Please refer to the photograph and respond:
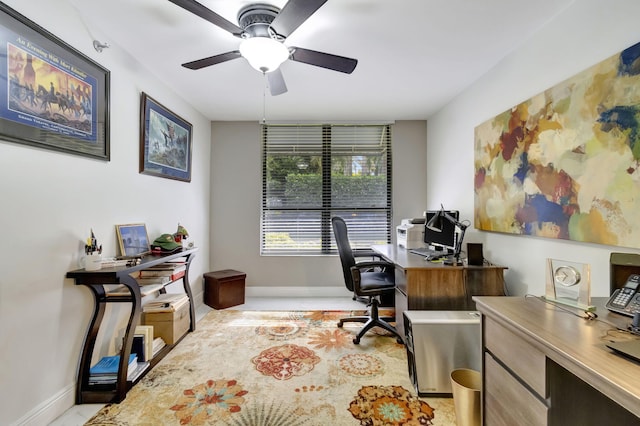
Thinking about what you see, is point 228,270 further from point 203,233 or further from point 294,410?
point 294,410

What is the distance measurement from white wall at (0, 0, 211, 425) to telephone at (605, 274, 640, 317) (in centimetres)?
272

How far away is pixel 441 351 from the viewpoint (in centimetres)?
185

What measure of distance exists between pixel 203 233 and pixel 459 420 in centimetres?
331

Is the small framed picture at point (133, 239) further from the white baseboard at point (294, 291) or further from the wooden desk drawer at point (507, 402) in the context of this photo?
the wooden desk drawer at point (507, 402)

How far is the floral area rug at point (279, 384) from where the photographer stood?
5.46 feet

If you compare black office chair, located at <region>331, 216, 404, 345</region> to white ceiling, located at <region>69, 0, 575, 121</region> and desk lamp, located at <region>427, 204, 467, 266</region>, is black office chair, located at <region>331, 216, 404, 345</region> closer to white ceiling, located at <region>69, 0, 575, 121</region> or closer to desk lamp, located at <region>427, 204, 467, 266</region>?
desk lamp, located at <region>427, 204, 467, 266</region>

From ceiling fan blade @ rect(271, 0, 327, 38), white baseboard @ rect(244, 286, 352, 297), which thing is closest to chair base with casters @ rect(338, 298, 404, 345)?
white baseboard @ rect(244, 286, 352, 297)

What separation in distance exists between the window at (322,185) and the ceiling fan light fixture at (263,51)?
7.20 feet

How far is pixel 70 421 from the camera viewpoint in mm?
1623

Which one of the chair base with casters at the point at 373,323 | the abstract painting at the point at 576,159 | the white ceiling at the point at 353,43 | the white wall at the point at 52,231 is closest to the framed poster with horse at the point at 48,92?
the white wall at the point at 52,231

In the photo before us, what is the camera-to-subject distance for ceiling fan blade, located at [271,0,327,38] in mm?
1327

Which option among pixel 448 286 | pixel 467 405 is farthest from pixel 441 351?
pixel 448 286

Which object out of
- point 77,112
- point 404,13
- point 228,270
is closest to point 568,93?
point 404,13

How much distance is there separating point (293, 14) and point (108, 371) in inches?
95.2
